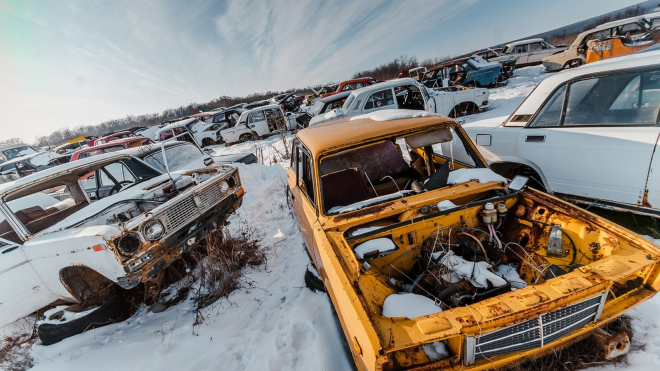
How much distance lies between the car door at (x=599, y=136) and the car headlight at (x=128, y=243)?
→ 440 cm

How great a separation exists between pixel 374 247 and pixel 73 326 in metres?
3.28

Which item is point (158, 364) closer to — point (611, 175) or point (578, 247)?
point (578, 247)

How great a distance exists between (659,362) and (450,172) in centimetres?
182

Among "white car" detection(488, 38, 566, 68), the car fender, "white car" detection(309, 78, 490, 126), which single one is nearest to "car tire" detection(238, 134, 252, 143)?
"white car" detection(309, 78, 490, 126)

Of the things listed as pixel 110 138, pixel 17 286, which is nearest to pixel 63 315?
pixel 17 286

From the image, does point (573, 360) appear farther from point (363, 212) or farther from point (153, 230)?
point (153, 230)

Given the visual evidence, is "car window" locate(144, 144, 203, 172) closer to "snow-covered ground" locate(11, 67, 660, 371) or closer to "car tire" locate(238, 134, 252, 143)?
"snow-covered ground" locate(11, 67, 660, 371)

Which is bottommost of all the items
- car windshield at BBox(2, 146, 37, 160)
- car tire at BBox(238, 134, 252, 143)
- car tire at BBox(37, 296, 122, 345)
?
car tire at BBox(37, 296, 122, 345)

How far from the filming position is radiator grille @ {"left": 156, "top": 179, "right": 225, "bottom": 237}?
10.4ft

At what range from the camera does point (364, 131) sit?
2715 millimetres

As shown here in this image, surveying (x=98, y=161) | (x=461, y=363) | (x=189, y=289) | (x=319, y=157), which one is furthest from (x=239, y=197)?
(x=461, y=363)

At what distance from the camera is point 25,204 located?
4738 millimetres

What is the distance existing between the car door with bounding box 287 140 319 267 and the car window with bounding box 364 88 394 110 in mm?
5102

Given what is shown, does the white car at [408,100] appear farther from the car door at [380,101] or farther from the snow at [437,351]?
the snow at [437,351]
